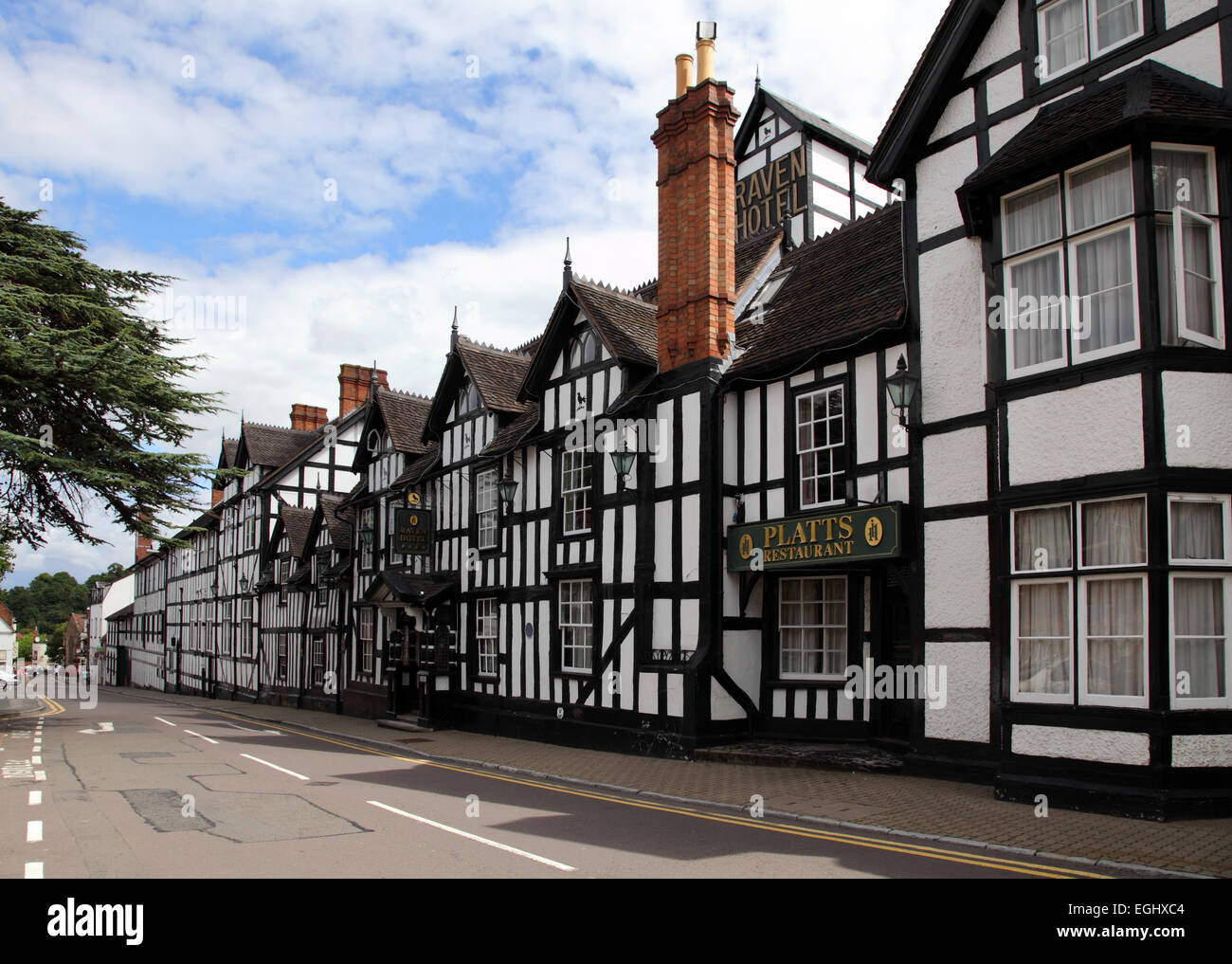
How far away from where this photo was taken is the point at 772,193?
25.4m

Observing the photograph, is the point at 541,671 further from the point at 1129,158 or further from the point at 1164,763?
the point at 1129,158

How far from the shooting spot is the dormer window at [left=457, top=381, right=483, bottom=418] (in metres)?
23.4

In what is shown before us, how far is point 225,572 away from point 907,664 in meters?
41.7

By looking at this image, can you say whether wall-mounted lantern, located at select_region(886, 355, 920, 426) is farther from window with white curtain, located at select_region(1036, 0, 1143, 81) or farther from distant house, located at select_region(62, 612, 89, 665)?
distant house, located at select_region(62, 612, 89, 665)

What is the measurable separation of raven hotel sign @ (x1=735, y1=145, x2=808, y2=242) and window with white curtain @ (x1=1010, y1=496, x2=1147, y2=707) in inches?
583

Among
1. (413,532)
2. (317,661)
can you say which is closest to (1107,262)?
(413,532)

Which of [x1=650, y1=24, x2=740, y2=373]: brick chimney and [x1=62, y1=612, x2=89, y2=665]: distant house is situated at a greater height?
[x1=650, y1=24, x2=740, y2=373]: brick chimney

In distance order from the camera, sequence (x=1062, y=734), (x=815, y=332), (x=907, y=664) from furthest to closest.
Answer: (x=815, y=332) < (x=907, y=664) < (x=1062, y=734)

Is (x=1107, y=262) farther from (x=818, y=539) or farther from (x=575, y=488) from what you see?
(x=575, y=488)

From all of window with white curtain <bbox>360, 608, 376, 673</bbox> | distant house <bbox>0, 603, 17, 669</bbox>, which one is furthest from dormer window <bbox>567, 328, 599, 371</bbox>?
distant house <bbox>0, 603, 17, 669</bbox>

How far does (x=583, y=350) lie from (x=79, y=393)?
11987 mm

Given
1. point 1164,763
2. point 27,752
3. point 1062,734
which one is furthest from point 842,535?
point 27,752

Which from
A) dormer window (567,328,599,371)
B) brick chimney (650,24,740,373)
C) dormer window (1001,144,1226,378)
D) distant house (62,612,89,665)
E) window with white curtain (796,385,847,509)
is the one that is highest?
brick chimney (650,24,740,373)

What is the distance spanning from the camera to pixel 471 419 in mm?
23469
